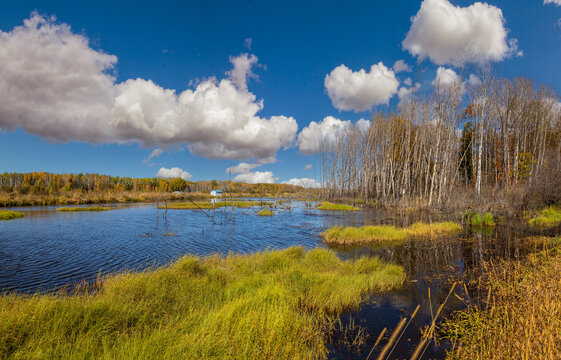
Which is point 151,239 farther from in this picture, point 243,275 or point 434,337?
point 434,337

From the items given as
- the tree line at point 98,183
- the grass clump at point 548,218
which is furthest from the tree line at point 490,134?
the tree line at point 98,183

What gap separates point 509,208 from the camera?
79.7 feet

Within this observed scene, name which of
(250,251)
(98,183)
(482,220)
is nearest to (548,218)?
(482,220)

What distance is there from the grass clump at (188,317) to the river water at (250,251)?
86 centimetres

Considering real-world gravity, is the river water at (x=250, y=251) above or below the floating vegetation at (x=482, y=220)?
below

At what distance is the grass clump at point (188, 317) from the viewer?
4.18 m

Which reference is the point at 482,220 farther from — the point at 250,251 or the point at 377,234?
the point at 250,251

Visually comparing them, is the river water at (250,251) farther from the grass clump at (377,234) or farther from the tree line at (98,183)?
the tree line at (98,183)

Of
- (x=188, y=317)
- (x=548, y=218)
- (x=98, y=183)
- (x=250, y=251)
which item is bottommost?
(x=250, y=251)

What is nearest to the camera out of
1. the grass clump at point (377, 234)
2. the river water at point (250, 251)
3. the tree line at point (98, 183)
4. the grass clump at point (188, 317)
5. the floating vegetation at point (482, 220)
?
the grass clump at point (188, 317)

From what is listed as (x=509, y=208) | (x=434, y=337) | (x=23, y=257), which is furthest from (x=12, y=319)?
(x=509, y=208)

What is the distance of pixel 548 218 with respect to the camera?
20.1m

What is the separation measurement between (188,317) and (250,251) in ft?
32.6

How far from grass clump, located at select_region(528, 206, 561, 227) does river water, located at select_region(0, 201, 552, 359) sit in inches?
57.4
